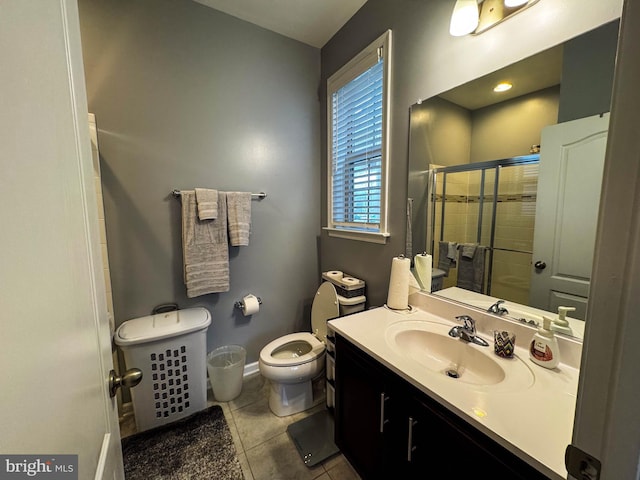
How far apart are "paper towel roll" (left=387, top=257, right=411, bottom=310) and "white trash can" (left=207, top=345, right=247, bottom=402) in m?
1.25

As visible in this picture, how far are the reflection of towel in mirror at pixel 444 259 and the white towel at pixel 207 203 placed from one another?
1447 mm

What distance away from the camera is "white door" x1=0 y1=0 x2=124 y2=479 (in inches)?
11.1

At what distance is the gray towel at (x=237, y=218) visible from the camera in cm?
186

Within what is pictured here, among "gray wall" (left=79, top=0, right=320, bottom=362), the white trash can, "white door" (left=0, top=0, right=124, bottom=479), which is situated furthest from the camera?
the white trash can

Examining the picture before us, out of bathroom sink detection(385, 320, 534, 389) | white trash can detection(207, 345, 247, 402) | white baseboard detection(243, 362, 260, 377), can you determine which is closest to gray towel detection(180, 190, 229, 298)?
white trash can detection(207, 345, 247, 402)

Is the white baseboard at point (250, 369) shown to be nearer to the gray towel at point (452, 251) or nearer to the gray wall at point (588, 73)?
the gray towel at point (452, 251)

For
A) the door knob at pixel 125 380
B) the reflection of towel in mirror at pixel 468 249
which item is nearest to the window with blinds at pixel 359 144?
the reflection of towel in mirror at pixel 468 249

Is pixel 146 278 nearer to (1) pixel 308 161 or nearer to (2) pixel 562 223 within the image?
(1) pixel 308 161

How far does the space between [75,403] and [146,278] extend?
153 cm

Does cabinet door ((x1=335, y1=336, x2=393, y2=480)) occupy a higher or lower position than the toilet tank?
lower

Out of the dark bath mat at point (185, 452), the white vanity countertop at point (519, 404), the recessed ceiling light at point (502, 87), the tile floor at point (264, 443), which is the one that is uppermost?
the recessed ceiling light at point (502, 87)

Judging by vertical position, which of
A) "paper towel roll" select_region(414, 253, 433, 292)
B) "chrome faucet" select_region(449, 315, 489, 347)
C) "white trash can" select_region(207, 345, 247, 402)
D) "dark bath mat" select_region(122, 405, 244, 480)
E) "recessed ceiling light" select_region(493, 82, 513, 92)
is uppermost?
Answer: "recessed ceiling light" select_region(493, 82, 513, 92)

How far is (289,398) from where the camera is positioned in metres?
1.73

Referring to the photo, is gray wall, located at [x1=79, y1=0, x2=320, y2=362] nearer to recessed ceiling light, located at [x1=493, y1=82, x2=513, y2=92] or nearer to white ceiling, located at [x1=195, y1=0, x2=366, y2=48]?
white ceiling, located at [x1=195, y1=0, x2=366, y2=48]
